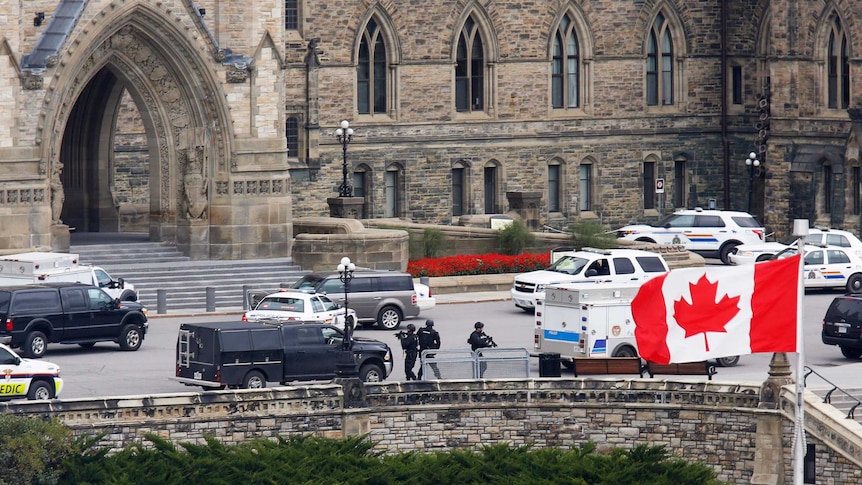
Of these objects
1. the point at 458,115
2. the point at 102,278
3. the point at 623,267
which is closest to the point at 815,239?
the point at 623,267

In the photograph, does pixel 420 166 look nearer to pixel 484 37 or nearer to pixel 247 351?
pixel 484 37

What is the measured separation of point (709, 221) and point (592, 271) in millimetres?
11393

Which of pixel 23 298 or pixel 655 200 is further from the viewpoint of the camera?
pixel 655 200

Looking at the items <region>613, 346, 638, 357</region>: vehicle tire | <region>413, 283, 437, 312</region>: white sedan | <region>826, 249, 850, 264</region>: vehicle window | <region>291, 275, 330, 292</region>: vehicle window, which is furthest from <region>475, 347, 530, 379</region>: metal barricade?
<region>826, 249, 850, 264</region>: vehicle window

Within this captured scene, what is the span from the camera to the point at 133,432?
34.7 meters

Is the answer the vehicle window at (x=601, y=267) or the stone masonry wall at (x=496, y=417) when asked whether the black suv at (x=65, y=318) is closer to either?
the stone masonry wall at (x=496, y=417)

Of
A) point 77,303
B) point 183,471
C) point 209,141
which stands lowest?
point 183,471

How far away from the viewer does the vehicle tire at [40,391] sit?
35.8 m

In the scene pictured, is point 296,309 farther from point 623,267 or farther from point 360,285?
point 623,267

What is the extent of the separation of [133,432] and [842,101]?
35170mm

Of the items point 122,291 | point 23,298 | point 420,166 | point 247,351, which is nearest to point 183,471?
point 247,351

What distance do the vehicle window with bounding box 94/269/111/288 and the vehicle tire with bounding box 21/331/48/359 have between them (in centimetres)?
516

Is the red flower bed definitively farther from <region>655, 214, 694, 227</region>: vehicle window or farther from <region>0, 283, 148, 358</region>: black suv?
<region>0, 283, 148, 358</region>: black suv

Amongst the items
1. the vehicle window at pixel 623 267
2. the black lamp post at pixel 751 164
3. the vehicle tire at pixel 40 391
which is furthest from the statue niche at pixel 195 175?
the black lamp post at pixel 751 164
